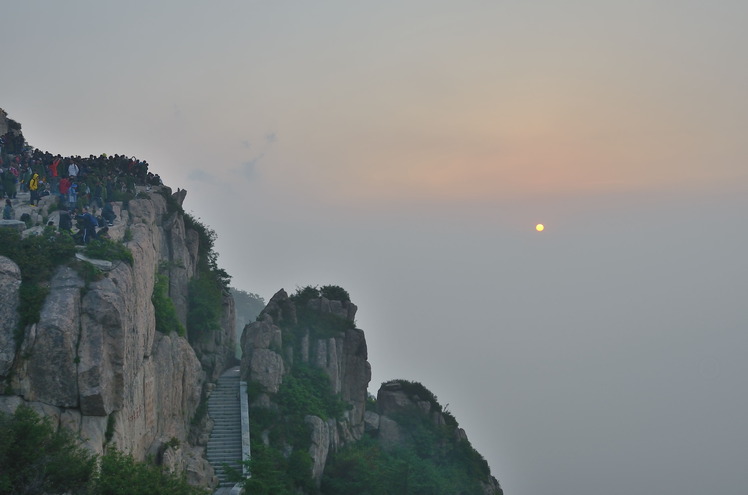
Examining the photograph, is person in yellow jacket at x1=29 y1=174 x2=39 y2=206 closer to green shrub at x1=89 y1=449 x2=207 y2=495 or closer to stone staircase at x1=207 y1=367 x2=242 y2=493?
stone staircase at x1=207 y1=367 x2=242 y2=493

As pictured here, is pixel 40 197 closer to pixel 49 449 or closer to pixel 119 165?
pixel 119 165

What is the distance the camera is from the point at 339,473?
54.7 m

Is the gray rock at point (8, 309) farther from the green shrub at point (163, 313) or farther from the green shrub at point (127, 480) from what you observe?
the green shrub at point (163, 313)

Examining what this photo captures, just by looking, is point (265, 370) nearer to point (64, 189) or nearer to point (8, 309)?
point (64, 189)

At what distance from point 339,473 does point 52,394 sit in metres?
25.6

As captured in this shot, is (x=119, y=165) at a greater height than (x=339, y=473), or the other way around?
(x=119, y=165)

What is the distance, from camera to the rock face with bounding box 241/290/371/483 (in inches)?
2165

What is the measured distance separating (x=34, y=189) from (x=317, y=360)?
23.2m

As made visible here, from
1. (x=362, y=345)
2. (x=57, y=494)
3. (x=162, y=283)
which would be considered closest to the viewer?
(x=57, y=494)

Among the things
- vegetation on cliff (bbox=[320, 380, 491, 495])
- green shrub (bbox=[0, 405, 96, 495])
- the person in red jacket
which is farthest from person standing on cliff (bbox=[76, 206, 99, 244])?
vegetation on cliff (bbox=[320, 380, 491, 495])

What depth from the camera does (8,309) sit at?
33.0 m

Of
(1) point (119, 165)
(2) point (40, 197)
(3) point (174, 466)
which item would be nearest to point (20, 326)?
(3) point (174, 466)

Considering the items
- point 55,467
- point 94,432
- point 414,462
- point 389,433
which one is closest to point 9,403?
point 94,432

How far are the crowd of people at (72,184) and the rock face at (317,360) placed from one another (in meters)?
12.8
